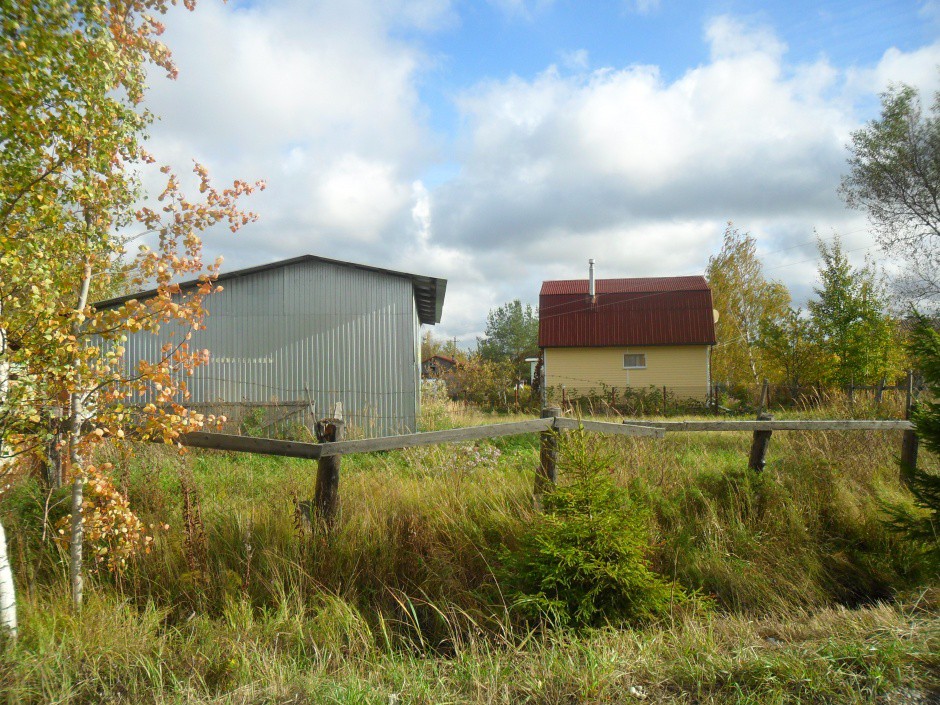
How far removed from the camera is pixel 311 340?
15367 millimetres

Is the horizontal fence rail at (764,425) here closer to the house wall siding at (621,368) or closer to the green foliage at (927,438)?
the green foliage at (927,438)

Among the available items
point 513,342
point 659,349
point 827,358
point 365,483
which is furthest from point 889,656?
point 513,342

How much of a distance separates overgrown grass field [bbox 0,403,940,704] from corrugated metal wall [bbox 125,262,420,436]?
329 inches

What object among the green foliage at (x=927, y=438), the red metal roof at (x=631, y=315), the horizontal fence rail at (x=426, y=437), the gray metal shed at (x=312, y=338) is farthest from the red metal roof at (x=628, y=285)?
Answer: the green foliage at (x=927, y=438)

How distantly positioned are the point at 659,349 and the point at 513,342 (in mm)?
51194

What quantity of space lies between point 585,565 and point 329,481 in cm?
207

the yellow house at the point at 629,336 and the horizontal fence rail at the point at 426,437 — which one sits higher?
the yellow house at the point at 629,336

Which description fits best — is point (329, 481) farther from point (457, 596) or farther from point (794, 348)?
point (794, 348)

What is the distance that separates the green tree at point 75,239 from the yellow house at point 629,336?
2437 centimetres

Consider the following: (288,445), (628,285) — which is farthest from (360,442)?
(628,285)

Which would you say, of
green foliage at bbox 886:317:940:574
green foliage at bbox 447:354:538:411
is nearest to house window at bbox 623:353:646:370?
green foliage at bbox 447:354:538:411

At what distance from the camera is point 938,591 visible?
4.03 meters

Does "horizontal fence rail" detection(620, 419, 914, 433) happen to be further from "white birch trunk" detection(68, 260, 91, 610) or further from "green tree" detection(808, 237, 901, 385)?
"green tree" detection(808, 237, 901, 385)

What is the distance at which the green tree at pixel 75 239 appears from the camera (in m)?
3.30
